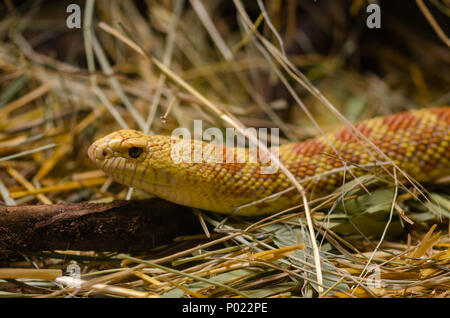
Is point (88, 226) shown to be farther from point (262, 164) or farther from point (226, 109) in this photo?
point (226, 109)

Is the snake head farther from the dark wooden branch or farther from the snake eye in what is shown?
the dark wooden branch

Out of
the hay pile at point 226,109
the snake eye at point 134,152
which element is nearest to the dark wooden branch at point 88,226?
the hay pile at point 226,109

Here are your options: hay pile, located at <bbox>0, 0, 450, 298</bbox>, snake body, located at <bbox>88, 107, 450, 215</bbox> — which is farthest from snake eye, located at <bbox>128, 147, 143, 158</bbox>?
hay pile, located at <bbox>0, 0, 450, 298</bbox>

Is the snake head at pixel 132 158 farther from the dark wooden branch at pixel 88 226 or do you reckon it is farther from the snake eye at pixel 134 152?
the dark wooden branch at pixel 88 226

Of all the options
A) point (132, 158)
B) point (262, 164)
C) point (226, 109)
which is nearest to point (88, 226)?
point (132, 158)

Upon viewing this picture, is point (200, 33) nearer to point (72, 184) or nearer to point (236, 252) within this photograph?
point (72, 184)
